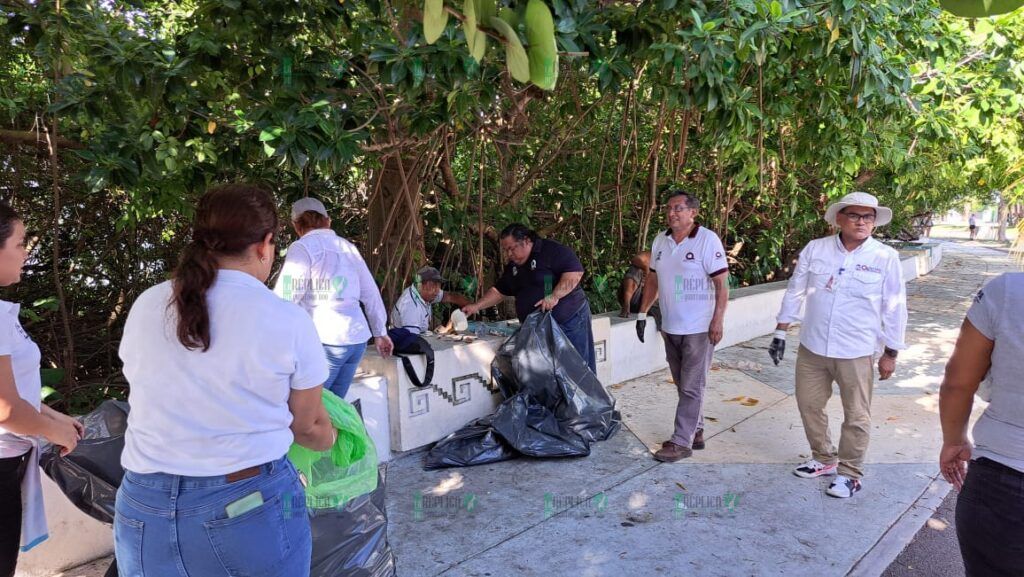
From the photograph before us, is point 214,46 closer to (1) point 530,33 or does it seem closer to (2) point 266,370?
(2) point 266,370

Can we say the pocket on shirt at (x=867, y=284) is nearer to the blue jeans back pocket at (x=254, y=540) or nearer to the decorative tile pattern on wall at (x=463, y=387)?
the decorative tile pattern on wall at (x=463, y=387)

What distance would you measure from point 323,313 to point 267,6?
1663 millimetres

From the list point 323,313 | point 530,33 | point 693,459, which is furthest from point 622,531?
point 530,33

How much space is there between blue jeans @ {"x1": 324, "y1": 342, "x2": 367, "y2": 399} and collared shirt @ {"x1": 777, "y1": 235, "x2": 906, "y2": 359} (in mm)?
2613

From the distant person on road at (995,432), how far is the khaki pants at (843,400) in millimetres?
1917

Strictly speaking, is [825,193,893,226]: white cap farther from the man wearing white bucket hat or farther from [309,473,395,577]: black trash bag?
[309,473,395,577]: black trash bag

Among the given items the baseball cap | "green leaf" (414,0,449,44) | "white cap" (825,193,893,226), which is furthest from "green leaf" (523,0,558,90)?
the baseball cap

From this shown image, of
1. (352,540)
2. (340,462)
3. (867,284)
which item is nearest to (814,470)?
(867,284)

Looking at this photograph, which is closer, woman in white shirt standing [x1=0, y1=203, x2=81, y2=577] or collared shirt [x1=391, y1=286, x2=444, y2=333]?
woman in white shirt standing [x1=0, y1=203, x2=81, y2=577]

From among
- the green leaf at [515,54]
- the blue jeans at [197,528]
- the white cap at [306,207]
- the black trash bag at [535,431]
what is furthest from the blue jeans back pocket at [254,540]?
the black trash bag at [535,431]

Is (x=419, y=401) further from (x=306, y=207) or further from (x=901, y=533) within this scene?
(x=901, y=533)

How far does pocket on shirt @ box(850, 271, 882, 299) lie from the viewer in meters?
3.91

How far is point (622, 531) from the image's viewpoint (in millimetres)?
3553

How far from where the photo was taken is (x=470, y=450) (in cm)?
443
